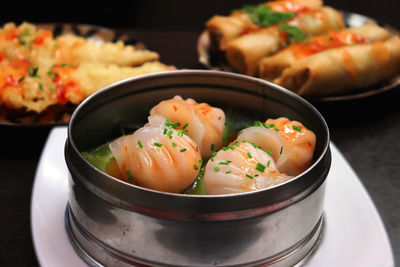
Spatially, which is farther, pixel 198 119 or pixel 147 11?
pixel 147 11

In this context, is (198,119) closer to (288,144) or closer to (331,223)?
(288,144)

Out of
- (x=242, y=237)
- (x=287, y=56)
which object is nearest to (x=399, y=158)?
(x=287, y=56)

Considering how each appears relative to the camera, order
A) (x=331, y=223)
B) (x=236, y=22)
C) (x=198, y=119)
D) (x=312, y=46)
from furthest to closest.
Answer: (x=236, y=22), (x=312, y=46), (x=198, y=119), (x=331, y=223)

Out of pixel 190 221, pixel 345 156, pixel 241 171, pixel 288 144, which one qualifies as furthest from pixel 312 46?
pixel 190 221

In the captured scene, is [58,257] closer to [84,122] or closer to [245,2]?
[84,122]

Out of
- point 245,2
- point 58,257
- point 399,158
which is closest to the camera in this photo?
point 58,257

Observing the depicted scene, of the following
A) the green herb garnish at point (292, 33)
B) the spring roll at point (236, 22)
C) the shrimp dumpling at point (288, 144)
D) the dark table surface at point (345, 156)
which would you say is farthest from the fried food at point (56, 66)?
the shrimp dumpling at point (288, 144)

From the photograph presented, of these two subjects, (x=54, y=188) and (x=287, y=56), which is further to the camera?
(x=287, y=56)
